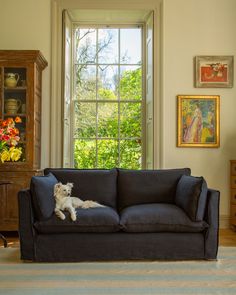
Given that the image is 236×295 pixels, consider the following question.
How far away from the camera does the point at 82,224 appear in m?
3.45

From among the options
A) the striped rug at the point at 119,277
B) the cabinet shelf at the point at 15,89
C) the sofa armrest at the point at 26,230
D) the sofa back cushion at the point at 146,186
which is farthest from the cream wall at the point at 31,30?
the striped rug at the point at 119,277

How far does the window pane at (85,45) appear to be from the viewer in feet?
18.9

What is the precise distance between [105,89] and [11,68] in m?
1.42

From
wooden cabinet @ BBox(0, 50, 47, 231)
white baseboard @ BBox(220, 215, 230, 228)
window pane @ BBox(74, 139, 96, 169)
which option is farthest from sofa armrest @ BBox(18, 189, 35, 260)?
white baseboard @ BBox(220, 215, 230, 228)

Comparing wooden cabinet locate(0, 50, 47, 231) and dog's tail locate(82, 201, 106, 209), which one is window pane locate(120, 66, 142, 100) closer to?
wooden cabinet locate(0, 50, 47, 231)

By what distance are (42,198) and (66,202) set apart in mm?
228

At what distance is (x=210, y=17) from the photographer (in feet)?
17.7

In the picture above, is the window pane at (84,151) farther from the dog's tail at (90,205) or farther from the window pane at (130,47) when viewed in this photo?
the dog's tail at (90,205)

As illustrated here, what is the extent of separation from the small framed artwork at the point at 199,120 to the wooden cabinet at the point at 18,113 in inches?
75.4

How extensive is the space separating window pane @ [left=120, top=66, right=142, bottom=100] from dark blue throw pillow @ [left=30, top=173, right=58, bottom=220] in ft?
8.34

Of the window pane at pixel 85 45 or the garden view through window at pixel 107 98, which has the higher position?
the window pane at pixel 85 45

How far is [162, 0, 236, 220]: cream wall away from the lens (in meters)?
5.34

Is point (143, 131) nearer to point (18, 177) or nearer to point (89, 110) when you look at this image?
point (89, 110)

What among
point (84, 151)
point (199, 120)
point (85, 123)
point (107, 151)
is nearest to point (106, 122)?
point (85, 123)
